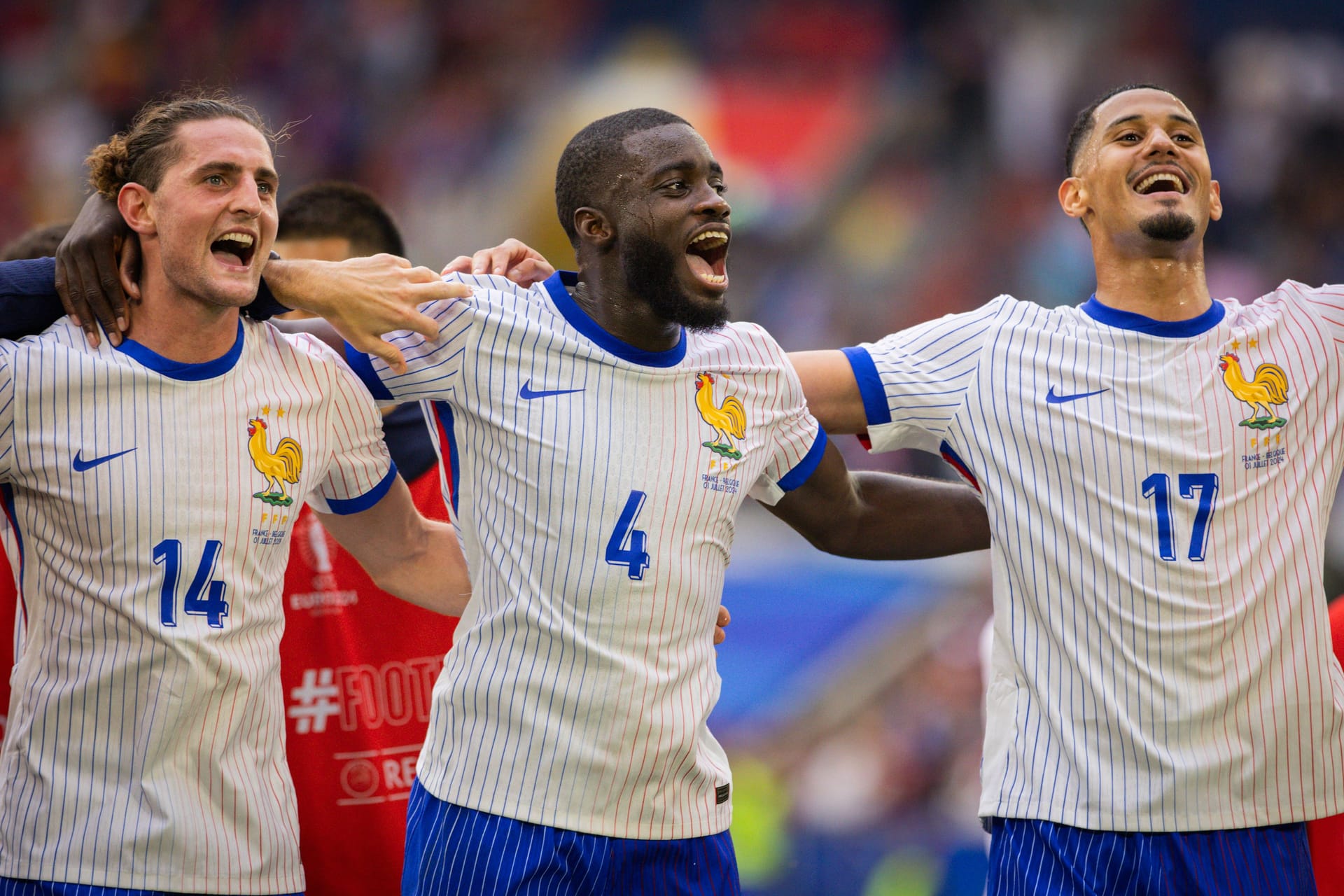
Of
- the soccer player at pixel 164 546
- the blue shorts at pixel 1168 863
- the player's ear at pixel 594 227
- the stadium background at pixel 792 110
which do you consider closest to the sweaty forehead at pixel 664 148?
the player's ear at pixel 594 227

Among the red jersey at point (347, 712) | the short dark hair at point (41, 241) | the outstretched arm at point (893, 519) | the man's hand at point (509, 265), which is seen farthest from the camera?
the short dark hair at point (41, 241)

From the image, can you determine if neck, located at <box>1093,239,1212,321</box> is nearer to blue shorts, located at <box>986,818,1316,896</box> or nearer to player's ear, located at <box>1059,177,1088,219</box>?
player's ear, located at <box>1059,177,1088,219</box>

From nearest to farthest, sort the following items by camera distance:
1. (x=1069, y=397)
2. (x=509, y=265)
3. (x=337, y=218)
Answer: (x=1069, y=397) < (x=509, y=265) < (x=337, y=218)

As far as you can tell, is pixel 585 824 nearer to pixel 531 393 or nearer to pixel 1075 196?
pixel 531 393

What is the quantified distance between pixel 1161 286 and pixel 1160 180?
271 millimetres

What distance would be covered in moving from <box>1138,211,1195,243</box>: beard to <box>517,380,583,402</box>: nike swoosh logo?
144cm

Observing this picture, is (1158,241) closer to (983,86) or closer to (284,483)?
(284,483)

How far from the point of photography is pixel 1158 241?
338cm

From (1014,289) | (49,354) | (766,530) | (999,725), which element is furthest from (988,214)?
(49,354)

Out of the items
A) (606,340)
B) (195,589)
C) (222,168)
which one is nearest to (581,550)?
(606,340)

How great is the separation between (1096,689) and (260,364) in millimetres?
1928

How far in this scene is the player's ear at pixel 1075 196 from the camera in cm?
358

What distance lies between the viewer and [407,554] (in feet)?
11.2

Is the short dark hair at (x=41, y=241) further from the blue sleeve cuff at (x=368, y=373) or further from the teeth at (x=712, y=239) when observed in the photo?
the teeth at (x=712, y=239)
